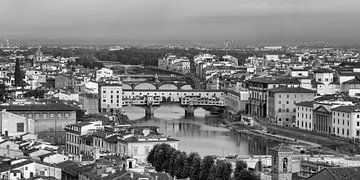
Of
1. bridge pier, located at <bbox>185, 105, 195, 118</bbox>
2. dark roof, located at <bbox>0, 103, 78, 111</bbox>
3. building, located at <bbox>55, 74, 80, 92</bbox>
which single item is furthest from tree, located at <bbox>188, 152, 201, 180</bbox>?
building, located at <bbox>55, 74, 80, 92</bbox>

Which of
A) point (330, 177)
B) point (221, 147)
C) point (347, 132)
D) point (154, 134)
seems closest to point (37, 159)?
point (154, 134)

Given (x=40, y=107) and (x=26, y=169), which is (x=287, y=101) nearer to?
(x=40, y=107)

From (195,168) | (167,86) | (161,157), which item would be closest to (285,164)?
(195,168)

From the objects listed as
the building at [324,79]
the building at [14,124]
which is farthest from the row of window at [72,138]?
the building at [324,79]

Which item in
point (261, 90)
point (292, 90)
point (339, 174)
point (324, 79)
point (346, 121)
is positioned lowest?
point (346, 121)

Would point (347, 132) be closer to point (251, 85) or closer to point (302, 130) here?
point (302, 130)

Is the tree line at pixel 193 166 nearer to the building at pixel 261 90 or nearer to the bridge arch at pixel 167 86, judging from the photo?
the building at pixel 261 90
